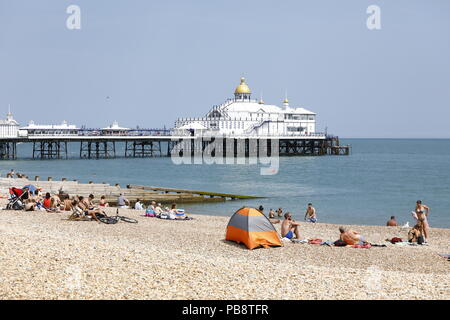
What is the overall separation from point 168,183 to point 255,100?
55371 millimetres

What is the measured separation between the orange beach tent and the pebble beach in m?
0.21

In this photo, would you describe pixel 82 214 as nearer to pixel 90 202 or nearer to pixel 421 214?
pixel 90 202

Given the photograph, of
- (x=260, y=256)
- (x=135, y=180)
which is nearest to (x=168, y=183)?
(x=135, y=180)

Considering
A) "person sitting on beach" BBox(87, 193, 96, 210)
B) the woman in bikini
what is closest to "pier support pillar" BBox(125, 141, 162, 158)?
"person sitting on beach" BBox(87, 193, 96, 210)

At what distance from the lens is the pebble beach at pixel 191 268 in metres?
9.26

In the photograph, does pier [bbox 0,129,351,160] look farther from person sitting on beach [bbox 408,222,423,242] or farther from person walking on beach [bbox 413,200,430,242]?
person sitting on beach [bbox 408,222,423,242]

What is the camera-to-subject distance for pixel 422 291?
9812mm

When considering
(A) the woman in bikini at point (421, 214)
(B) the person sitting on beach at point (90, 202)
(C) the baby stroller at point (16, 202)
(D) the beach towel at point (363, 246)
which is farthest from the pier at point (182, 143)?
(D) the beach towel at point (363, 246)

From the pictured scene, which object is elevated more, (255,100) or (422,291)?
(255,100)

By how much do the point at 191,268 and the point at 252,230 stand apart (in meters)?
4.00

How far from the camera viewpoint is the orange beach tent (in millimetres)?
14250

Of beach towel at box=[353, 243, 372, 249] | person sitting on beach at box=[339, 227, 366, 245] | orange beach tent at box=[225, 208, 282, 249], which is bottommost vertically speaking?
beach towel at box=[353, 243, 372, 249]
